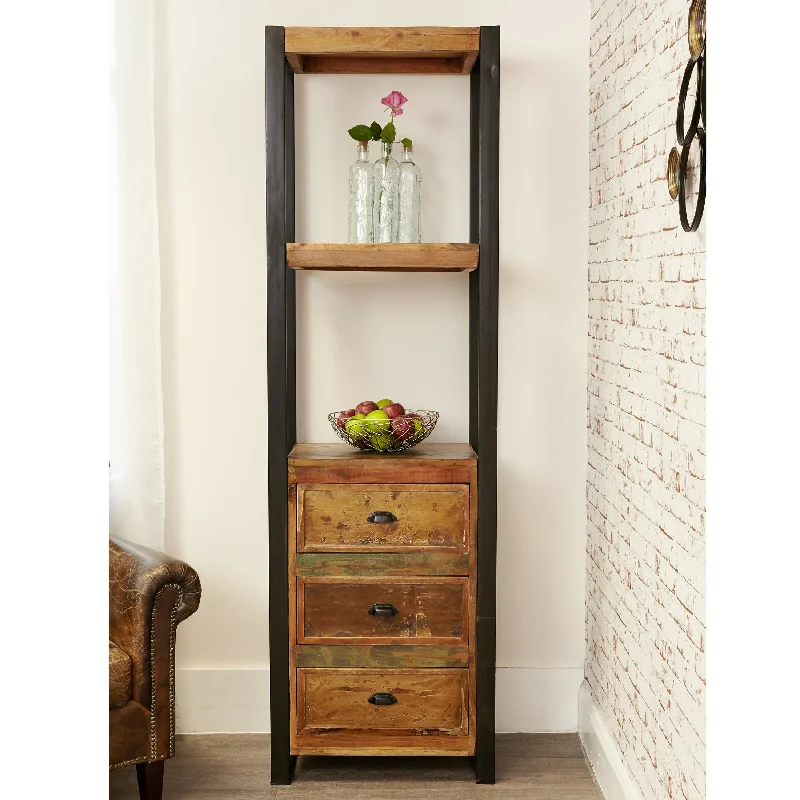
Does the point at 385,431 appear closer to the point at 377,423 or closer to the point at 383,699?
the point at 377,423

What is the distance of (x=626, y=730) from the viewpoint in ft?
7.38

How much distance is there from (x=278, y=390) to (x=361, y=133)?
0.76m

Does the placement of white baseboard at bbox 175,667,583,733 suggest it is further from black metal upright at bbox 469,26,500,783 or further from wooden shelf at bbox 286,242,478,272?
wooden shelf at bbox 286,242,478,272

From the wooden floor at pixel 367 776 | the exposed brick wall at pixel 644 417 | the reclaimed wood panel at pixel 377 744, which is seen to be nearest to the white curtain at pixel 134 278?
the wooden floor at pixel 367 776

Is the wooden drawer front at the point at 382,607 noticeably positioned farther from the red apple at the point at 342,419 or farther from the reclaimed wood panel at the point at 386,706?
the red apple at the point at 342,419

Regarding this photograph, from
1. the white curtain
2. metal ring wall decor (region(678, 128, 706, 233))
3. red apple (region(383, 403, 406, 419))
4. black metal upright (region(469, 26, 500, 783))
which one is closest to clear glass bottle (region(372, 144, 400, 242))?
black metal upright (region(469, 26, 500, 783))

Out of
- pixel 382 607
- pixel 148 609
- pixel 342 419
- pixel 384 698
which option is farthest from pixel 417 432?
pixel 148 609

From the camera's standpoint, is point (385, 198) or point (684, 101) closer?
point (684, 101)

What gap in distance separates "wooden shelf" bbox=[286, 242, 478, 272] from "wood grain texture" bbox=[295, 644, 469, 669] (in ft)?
3.43

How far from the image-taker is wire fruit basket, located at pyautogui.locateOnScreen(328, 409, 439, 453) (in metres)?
2.46

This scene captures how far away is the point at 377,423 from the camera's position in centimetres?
246
